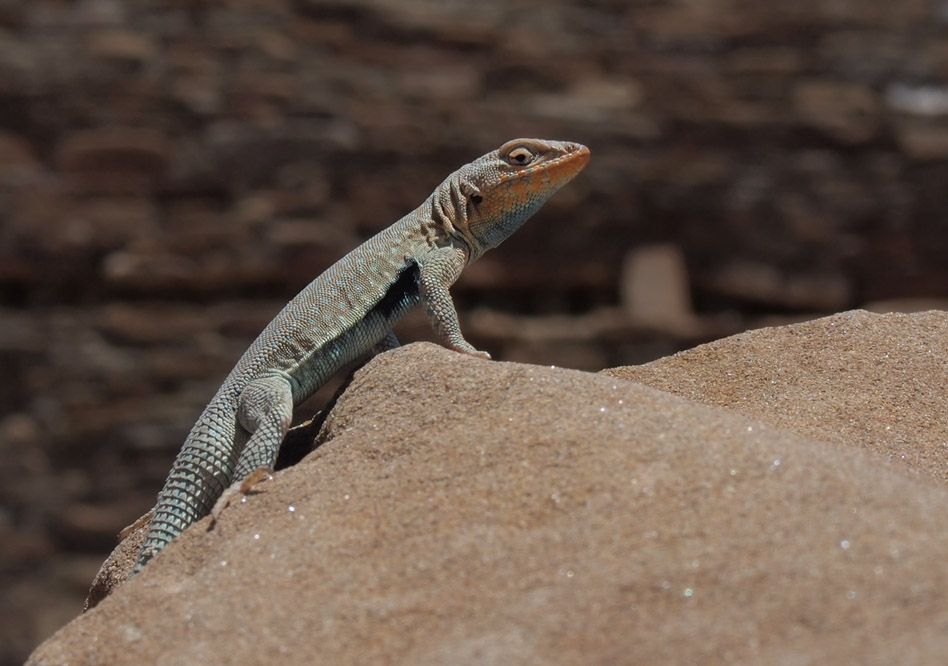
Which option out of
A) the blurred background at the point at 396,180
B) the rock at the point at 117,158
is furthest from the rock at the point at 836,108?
the rock at the point at 117,158

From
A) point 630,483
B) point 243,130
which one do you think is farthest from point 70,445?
point 630,483

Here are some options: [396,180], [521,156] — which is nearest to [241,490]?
[521,156]

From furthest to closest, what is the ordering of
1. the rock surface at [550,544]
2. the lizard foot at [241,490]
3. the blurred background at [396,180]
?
the blurred background at [396,180] → the lizard foot at [241,490] → the rock surface at [550,544]

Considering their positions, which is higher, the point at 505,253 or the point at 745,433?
the point at 745,433

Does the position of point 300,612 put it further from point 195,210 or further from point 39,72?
point 39,72

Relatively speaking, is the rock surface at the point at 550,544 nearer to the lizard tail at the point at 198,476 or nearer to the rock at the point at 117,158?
the lizard tail at the point at 198,476

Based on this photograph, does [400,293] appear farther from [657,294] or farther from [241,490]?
[657,294]
